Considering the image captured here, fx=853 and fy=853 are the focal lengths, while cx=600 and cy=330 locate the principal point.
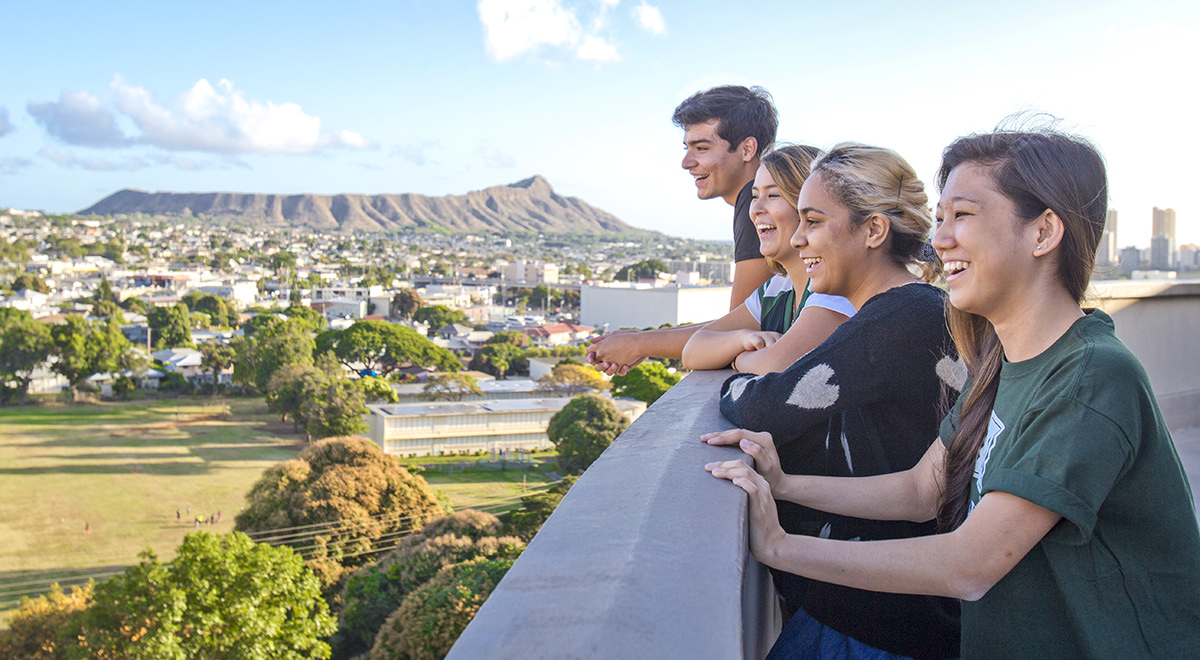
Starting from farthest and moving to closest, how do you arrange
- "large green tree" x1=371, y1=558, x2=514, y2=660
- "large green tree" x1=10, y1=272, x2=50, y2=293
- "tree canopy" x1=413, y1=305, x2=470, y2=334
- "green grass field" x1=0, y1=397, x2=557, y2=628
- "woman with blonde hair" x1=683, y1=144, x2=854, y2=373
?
"large green tree" x1=10, y1=272, x2=50, y2=293, "tree canopy" x1=413, y1=305, x2=470, y2=334, "green grass field" x1=0, y1=397, x2=557, y2=628, "large green tree" x1=371, y1=558, x2=514, y2=660, "woman with blonde hair" x1=683, y1=144, x2=854, y2=373

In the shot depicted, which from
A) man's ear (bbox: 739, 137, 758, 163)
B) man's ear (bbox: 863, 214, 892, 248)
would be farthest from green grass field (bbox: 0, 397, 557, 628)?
man's ear (bbox: 863, 214, 892, 248)

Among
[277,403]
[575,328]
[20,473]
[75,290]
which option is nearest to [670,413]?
[20,473]

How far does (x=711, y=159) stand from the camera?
2.56 meters

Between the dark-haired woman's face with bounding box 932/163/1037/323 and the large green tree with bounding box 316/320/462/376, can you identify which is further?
the large green tree with bounding box 316/320/462/376

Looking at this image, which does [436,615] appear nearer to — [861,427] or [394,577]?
[394,577]

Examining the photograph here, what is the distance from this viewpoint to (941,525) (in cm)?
123

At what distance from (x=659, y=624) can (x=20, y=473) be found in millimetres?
23209

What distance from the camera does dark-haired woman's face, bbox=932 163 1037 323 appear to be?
3.38 feet

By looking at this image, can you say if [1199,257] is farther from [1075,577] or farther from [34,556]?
[34,556]

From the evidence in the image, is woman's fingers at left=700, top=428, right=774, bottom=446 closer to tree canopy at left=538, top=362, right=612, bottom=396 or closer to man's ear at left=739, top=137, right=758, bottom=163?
man's ear at left=739, top=137, right=758, bottom=163

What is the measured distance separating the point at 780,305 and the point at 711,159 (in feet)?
2.05

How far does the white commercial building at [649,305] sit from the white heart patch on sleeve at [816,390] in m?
32.8

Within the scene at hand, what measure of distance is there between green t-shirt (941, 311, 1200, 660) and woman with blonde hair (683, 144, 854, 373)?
704 mm

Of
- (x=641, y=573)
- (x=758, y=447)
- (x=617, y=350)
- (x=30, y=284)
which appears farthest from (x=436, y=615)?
(x=30, y=284)
